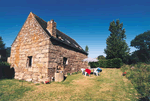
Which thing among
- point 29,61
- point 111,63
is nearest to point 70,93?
point 29,61

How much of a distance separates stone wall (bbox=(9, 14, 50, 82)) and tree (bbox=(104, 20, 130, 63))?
69.6 feet

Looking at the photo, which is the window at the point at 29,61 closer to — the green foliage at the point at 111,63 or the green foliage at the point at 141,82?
the green foliage at the point at 141,82

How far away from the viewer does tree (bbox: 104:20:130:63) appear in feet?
77.2


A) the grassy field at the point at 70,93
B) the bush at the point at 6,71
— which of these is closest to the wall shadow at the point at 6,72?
the bush at the point at 6,71

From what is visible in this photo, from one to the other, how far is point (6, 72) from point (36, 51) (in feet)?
17.7

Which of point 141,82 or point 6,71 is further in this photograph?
point 6,71

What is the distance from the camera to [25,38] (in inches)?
400

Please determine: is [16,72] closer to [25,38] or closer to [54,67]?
[25,38]

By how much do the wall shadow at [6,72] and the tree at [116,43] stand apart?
23.5m

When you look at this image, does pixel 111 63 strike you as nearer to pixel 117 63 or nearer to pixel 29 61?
pixel 117 63

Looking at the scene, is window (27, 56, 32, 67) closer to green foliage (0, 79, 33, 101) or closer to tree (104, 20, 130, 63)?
green foliage (0, 79, 33, 101)

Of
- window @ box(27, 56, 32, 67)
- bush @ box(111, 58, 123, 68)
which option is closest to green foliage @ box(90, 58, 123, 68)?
bush @ box(111, 58, 123, 68)

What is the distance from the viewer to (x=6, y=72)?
1034 centimetres

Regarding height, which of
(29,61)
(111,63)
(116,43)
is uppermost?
(116,43)
